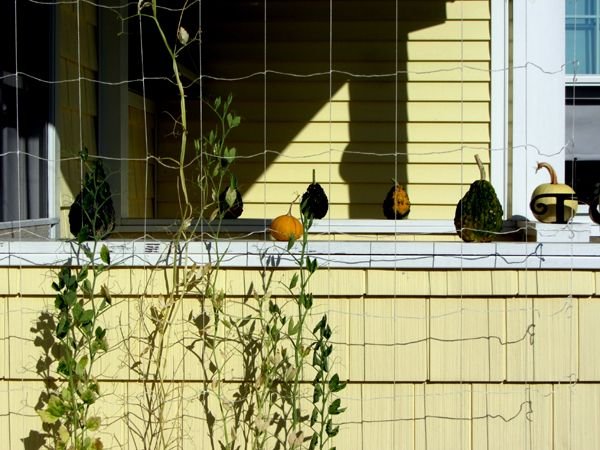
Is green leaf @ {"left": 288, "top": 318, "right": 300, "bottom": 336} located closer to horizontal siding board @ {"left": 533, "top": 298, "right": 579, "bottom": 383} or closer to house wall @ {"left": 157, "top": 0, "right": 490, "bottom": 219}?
horizontal siding board @ {"left": 533, "top": 298, "right": 579, "bottom": 383}

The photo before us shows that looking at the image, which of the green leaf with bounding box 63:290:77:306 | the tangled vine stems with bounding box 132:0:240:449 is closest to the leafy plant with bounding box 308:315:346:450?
the tangled vine stems with bounding box 132:0:240:449

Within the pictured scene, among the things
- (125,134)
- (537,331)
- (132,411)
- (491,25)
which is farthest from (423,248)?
(491,25)

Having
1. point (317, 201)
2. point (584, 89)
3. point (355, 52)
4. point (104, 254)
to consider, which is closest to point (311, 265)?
point (104, 254)

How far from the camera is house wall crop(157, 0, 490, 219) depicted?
253 inches

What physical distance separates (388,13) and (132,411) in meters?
3.75

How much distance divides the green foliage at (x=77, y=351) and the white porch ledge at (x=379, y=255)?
143 millimetres

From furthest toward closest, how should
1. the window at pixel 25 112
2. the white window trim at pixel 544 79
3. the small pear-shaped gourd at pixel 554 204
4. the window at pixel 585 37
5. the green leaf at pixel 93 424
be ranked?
the window at pixel 585 37, the white window trim at pixel 544 79, the window at pixel 25 112, the small pear-shaped gourd at pixel 554 204, the green leaf at pixel 93 424

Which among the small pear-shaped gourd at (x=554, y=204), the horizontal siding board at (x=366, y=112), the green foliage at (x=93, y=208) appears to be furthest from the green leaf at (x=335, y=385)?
the horizontal siding board at (x=366, y=112)

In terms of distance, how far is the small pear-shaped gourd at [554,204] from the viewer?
393 cm

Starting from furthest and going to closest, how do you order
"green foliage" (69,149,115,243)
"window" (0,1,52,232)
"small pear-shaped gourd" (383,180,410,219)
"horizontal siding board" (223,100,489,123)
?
"horizontal siding board" (223,100,489,123) → "small pear-shaped gourd" (383,180,410,219) → "window" (0,1,52,232) → "green foliage" (69,149,115,243)

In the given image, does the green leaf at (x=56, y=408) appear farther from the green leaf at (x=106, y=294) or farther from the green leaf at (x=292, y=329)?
the green leaf at (x=292, y=329)

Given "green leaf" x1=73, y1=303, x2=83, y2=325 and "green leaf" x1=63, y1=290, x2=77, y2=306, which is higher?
"green leaf" x1=63, y1=290, x2=77, y2=306

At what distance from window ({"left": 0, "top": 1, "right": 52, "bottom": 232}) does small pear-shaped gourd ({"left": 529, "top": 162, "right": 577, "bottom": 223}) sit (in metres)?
2.10

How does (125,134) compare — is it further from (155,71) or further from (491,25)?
(491,25)
